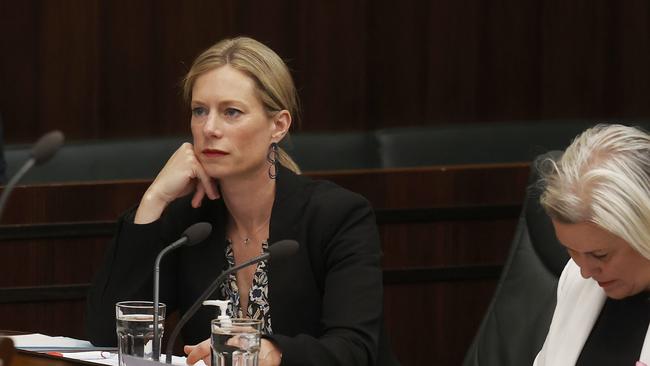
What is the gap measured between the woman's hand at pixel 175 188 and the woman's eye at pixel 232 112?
0.14 m

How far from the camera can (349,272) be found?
2.71 meters

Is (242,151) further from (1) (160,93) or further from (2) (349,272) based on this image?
(1) (160,93)

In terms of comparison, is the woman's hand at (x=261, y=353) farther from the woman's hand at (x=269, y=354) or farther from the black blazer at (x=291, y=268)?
the black blazer at (x=291, y=268)

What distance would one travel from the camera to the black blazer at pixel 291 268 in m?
2.69

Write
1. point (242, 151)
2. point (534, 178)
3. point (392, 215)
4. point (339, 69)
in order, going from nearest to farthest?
point (534, 178)
point (242, 151)
point (392, 215)
point (339, 69)

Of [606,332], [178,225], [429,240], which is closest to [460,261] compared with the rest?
[429,240]


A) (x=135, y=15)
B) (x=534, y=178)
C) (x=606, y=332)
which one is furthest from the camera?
(x=135, y=15)

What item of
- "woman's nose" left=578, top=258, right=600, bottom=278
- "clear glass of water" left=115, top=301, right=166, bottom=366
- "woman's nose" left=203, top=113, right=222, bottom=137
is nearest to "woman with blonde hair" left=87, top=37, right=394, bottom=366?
"woman's nose" left=203, top=113, right=222, bottom=137

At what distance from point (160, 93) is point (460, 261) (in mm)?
1523

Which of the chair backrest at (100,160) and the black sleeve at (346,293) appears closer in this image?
the black sleeve at (346,293)

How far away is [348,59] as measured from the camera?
17.4 ft

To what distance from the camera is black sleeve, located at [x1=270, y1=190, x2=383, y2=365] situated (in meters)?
2.50

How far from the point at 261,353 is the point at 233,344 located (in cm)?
25

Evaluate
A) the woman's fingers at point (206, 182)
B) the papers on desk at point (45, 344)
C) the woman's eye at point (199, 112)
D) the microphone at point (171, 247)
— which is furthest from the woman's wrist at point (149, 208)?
the microphone at point (171, 247)
